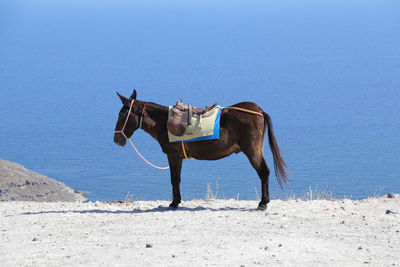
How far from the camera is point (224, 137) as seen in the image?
1152 centimetres

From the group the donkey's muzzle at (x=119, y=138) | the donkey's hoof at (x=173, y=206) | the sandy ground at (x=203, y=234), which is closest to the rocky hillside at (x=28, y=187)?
the sandy ground at (x=203, y=234)

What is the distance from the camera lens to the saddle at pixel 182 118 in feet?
37.9

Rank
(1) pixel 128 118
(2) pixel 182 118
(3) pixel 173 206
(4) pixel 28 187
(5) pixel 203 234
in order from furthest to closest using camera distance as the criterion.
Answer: (4) pixel 28 187
(3) pixel 173 206
(1) pixel 128 118
(2) pixel 182 118
(5) pixel 203 234

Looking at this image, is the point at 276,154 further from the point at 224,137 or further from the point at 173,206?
the point at 173,206

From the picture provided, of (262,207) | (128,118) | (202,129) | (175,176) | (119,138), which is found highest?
(128,118)

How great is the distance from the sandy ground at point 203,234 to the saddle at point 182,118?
145 cm

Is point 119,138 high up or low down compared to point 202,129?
down

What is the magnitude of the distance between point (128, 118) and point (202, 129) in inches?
54.2

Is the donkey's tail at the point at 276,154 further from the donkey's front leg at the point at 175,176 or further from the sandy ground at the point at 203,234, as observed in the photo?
the donkey's front leg at the point at 175,176

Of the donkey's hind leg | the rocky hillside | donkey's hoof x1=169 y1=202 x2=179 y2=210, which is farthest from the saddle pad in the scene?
the rocky hillside

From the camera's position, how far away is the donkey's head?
38.7 ft

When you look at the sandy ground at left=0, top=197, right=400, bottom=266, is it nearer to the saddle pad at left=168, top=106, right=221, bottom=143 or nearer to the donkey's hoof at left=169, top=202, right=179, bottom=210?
the donkey's hoof at left=169, top=202, right=179, bottom=210

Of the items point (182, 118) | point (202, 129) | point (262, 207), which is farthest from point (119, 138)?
point (262, 207)

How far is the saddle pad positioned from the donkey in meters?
0.10
